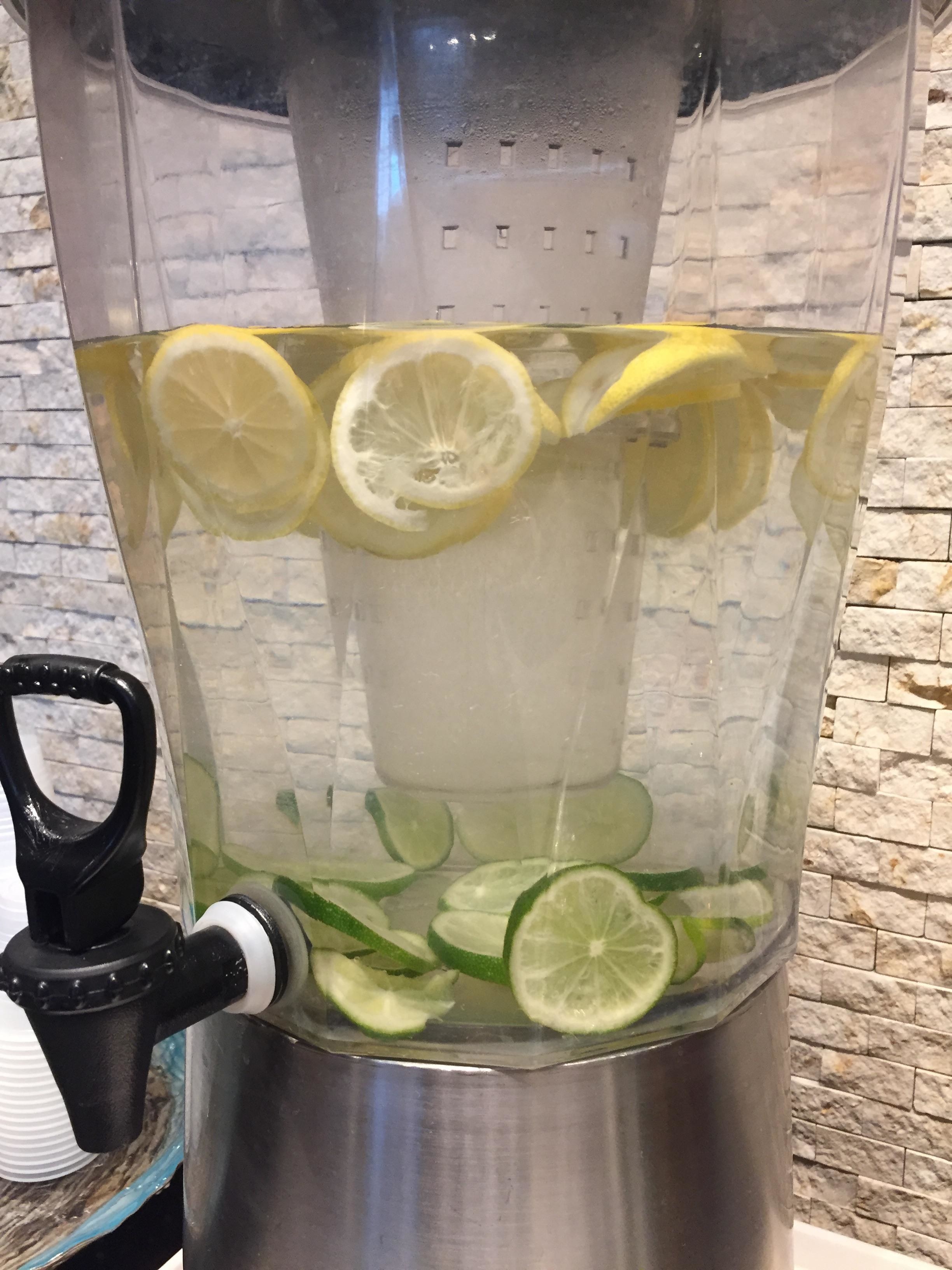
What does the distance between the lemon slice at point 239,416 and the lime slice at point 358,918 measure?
0.16 m

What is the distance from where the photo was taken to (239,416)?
401 mm

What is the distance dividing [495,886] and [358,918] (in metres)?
0.06

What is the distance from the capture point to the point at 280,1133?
1.40 feet

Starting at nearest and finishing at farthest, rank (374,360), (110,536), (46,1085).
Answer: (374,360)
(46,1085)
(110,536)

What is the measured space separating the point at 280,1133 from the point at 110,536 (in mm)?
719

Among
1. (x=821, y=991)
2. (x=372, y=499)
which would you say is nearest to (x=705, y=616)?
(x=372, y=499)

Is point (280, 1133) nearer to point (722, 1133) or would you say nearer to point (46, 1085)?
point (722, 1133)

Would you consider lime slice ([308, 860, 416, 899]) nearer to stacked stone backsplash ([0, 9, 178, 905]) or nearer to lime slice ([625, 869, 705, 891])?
lime slice ([625, 869, 705, 891])

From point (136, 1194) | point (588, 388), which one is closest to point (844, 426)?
point (588, 388)

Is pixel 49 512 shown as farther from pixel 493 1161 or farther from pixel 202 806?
pixel 493 1161

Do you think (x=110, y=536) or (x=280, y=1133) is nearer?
(x=280, y=1133)

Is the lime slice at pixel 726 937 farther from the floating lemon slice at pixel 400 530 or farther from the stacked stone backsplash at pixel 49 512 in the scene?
the stacked stone backsplash at pixel 49 512

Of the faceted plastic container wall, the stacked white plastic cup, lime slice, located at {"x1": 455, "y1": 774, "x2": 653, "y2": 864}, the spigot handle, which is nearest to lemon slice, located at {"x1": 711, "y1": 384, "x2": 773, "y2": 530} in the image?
A: the faceted plastic container wall

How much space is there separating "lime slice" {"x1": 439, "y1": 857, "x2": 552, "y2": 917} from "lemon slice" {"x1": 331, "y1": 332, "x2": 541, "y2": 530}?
152mm
